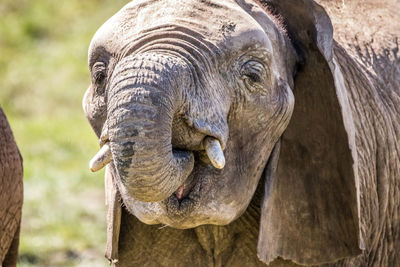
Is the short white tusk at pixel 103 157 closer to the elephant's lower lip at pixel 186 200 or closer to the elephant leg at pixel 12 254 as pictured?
the elephant's lower lip at pixel 186 200

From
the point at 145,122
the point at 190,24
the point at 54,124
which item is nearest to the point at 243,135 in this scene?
the point at 190,24

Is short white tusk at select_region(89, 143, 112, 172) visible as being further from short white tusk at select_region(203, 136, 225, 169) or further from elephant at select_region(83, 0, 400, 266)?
short white tusk at select_region(203, 136, 225, 169)

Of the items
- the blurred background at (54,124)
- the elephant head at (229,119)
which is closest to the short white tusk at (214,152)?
the elephant head at (229,119)

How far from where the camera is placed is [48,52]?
11.8 m

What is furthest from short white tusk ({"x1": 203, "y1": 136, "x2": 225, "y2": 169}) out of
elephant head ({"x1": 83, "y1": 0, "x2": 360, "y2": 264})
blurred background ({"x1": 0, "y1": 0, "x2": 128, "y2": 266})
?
blurred background ({"x1": 0, "y1": 0, "x2": 128, "y2": 266})

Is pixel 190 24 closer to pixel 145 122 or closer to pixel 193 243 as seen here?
pixel 145 122

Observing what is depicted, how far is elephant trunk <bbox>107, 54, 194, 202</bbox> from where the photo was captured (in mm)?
2967

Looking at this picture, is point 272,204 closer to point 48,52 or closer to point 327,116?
point 327,116

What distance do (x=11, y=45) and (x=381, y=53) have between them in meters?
8.31

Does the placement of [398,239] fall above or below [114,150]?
below

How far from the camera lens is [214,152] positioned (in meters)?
3.17

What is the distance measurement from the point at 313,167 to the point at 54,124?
621 centimetres

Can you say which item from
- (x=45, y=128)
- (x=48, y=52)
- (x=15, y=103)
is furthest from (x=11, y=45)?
(x=45, y=128)

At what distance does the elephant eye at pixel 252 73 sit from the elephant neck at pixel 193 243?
0.50 m
